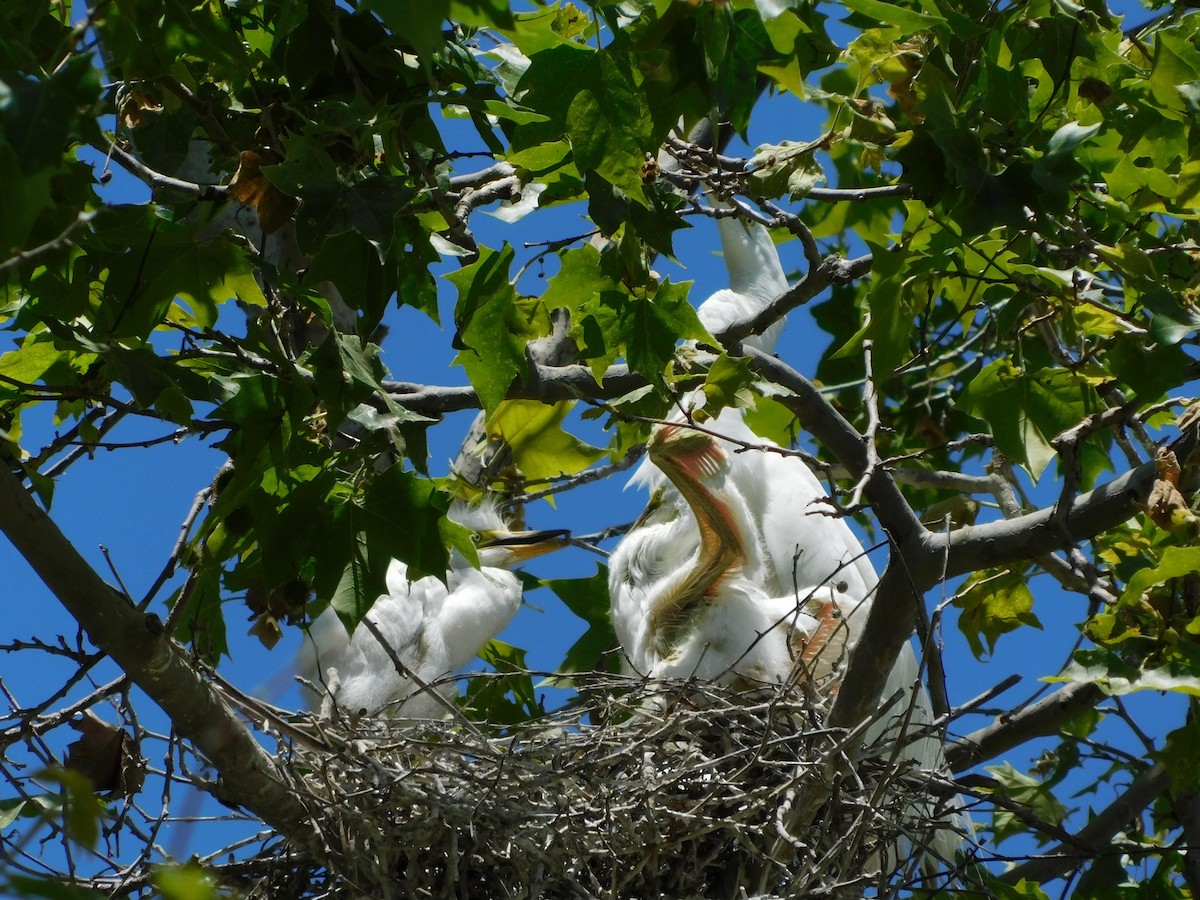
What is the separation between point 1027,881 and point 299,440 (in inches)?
59.7

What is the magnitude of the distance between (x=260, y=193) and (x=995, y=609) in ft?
4.60

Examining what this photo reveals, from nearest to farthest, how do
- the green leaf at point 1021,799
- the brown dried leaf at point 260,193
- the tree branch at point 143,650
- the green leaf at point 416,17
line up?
the green leaf at point 416,17 → the tree branch at point 143,650 → the brown dried leaf at point 260,193 → the green leaf at point 1021,799

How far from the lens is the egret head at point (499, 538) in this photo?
10.8 feet

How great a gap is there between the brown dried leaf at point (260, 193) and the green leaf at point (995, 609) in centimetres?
129

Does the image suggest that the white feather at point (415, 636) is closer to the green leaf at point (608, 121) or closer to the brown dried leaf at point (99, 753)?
the brown dried leaf at point (99, 753)

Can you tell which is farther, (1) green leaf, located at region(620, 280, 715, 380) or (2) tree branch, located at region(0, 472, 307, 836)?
(1) green leaf, located at region(620, 280, 715, 380)

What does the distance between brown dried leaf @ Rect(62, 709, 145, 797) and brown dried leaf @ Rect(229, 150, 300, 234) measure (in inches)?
28.0

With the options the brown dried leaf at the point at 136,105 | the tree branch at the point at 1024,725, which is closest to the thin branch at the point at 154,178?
the brown dried leaf at the point at 136,105

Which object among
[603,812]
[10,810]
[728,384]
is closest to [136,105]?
[728,384]

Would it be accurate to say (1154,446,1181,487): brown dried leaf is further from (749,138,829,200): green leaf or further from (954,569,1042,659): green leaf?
(954,569,1042,659): green leaf

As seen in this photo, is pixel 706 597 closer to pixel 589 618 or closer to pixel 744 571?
pixel 744 571

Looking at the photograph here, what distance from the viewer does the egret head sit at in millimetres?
3307

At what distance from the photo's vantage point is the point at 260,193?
1.34 m

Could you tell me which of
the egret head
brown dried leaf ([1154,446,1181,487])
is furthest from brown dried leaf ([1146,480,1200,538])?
the egret head
